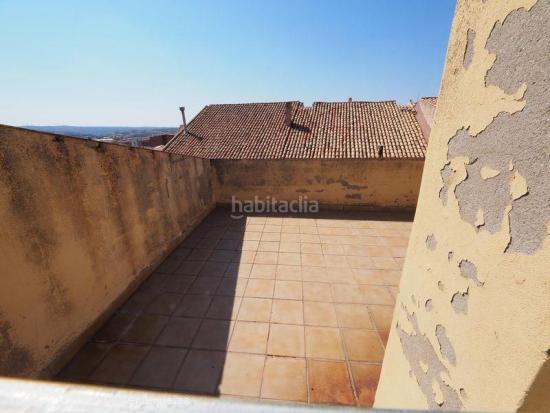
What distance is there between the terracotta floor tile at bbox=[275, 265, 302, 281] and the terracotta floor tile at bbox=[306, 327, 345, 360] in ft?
4.28

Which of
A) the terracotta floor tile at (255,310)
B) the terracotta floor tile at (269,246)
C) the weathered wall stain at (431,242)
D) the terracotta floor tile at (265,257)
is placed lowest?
the terracotta floor tile at (269,246)

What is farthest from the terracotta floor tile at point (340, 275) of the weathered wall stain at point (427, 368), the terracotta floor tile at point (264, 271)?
the weathered wall stain at point (427, 368)

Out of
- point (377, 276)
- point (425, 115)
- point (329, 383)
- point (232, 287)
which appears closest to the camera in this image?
point (329, 383)

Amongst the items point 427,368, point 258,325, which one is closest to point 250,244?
point 258,325

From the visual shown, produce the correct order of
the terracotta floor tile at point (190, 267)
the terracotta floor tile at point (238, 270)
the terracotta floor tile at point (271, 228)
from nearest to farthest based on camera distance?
1. the terracotta floor tile at point (238, 270)
2. the terracotta floor tile at point (190, 267)
3. the terracotta floor tile at point (271, 228)

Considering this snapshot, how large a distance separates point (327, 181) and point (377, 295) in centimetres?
542

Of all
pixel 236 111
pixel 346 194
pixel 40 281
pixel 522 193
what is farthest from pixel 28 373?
pixel 236 111

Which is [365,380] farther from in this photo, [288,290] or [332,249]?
[332,249]

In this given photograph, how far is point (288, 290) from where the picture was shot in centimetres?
448

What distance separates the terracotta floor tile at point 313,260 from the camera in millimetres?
5359

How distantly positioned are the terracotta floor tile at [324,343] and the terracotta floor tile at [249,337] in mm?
626

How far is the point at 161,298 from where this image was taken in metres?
4.29

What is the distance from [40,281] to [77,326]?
0.90 meters

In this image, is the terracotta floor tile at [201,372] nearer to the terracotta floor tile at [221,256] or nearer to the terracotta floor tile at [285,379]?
the terracotta floor tile at [285,379]
